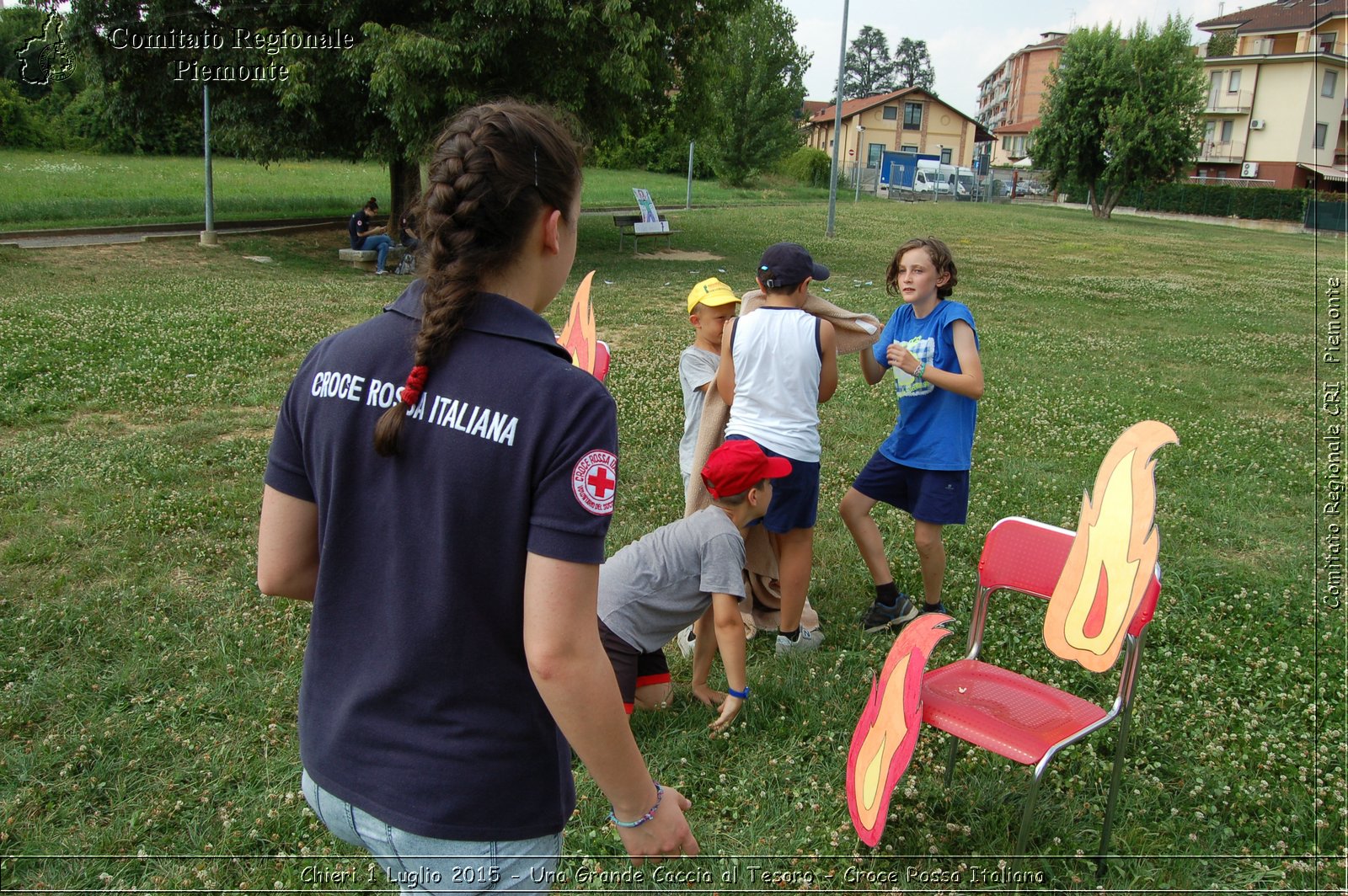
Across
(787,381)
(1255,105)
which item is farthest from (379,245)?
(1255,105)

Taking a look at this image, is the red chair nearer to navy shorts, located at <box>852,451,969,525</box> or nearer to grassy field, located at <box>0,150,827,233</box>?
navy shorts, located at <box>852,451,969,525</box>

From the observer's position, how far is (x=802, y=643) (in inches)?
176

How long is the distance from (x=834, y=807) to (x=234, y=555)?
3566 millimetres

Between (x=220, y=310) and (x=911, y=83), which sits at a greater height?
(x=911, y=83)

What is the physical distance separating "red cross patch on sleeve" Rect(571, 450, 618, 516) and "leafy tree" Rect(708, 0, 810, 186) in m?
43.7

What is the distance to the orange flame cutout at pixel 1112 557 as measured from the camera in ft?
9.04

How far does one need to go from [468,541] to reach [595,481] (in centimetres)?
21

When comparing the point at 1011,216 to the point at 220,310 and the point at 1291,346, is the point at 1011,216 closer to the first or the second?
the point at 1291,346

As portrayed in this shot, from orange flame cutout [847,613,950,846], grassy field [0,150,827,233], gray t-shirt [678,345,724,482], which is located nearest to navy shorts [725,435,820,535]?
gray t-shirt [678,345,724,482]

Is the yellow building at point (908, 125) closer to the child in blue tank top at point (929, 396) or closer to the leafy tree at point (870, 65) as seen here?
the leafy tree at point (870, 65)

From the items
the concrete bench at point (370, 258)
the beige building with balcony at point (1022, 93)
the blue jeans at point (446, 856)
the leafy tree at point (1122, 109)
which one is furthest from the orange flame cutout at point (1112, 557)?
the beige building with balcony at point (1022, 93)

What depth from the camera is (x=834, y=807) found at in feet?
11.0

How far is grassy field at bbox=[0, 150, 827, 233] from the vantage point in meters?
19.9

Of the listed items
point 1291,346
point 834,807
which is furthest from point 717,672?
point 1291,346
